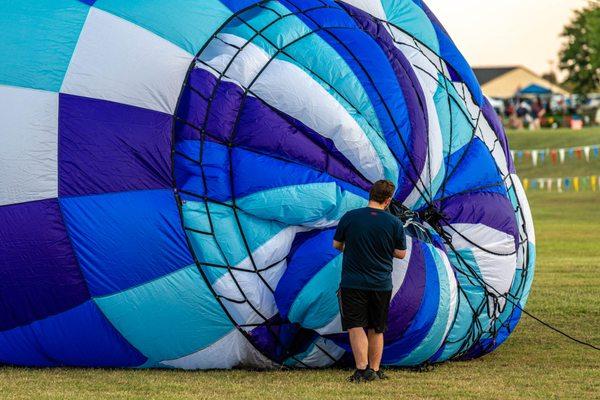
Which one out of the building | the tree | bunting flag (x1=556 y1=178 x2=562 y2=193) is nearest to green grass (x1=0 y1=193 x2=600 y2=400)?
bunting flag (x1=556 y1=178 x2=562 y2=193)

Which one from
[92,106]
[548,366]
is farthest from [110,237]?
[548,366]

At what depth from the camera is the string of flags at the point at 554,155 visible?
43.5 m

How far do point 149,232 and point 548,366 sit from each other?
10.1 feet

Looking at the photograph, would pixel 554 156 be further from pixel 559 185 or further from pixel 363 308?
pixel 363 308

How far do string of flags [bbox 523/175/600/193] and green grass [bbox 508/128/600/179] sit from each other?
1531 millimetres

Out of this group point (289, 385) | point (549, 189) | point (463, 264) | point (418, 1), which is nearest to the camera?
point (289, 385)

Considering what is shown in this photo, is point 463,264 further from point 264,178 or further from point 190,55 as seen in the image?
point 190,55

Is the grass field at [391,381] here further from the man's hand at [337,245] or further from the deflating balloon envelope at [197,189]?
the man's hand at [337,245]

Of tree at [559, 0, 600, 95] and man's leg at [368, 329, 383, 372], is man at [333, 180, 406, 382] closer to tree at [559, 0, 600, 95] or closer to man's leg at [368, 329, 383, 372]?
man's leg at [368, 329, 383, 372]

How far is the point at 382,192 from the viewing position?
27.9ft

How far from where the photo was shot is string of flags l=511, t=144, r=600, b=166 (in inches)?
1713

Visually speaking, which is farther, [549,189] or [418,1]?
[549,189]

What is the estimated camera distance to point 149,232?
875 cm

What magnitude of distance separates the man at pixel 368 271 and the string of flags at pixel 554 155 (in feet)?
115
